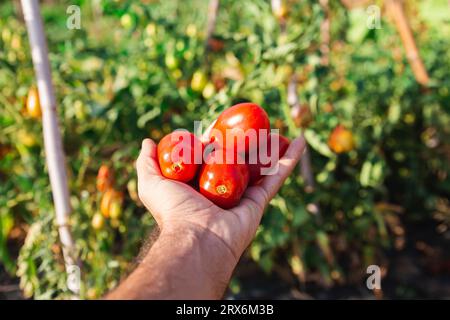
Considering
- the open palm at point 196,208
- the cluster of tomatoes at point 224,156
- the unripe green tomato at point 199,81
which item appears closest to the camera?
the open palm at point 196,208

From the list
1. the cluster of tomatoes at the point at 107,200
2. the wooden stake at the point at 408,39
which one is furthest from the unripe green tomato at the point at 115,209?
the wooden stake at the point at 408,39

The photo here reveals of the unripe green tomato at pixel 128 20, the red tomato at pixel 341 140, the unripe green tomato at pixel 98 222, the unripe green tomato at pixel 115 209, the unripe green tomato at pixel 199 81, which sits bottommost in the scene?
the unripe green tomato at pixel 98 222

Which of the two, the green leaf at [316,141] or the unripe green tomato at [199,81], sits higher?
the unripe green tomato at [199,81]

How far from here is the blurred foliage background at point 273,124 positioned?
1.98 meters

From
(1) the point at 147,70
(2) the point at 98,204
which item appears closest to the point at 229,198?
(2) the point at 98,204

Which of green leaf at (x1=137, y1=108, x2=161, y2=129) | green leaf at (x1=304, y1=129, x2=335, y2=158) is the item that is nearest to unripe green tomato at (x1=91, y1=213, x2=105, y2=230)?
green leaf at (x1=137, y1=108, x2=161, y2=129)

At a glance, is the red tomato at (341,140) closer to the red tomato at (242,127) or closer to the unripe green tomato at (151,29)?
the red tomato at (242,127)

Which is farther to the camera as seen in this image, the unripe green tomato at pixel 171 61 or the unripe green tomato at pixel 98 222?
the unripe green tomato at pixel 171 61

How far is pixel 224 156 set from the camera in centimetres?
145

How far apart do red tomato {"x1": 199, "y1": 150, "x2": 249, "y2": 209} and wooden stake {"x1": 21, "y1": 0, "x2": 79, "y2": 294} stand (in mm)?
580

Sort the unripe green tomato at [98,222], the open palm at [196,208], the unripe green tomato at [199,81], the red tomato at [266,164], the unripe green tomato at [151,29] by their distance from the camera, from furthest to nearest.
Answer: the unripe green tomato at [151,29] < the unripe green tomato at [199,81] < the unripe green tomato at [98,222] < the red tomato at [266,164] < the open palm at [196,208]

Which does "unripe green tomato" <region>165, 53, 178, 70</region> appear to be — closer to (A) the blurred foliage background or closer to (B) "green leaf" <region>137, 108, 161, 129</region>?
(A) the blurred foliage background
